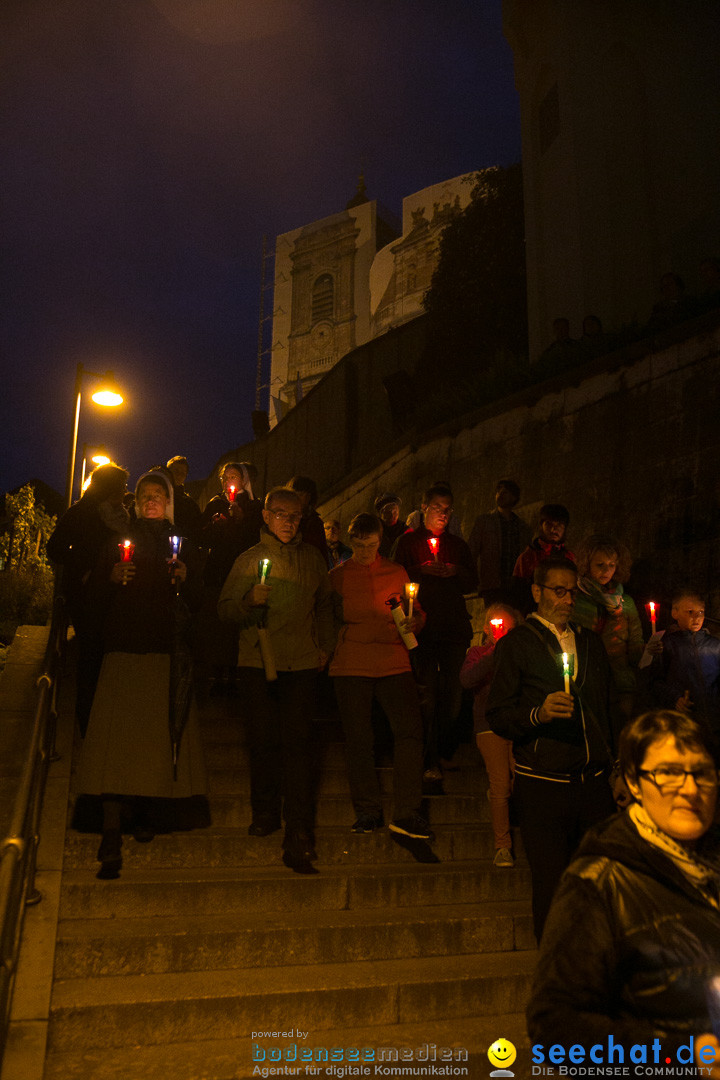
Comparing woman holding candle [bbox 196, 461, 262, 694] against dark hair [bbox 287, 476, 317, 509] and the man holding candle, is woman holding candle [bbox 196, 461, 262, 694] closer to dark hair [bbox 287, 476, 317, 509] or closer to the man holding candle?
dark hair [bbox 287, 476, 317, 509]

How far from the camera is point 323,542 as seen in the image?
7852mm

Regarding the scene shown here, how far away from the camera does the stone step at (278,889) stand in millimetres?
4434

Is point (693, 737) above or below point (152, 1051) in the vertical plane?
above

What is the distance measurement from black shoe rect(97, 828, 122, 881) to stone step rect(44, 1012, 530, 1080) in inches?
42.3

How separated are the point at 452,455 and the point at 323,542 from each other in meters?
6.42

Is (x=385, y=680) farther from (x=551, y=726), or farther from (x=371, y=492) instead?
(x=371, y=492)

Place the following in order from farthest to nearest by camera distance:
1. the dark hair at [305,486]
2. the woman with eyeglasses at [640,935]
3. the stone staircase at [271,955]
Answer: the dark hair at [305,486] → the stone staircase at [271,955] → the woman with eyeglasses at [640,935]

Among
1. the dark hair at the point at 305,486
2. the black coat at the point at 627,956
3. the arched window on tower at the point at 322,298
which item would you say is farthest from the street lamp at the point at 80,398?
the arched window on tower at the point at 322,298

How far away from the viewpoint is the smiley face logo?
3709 millimetres

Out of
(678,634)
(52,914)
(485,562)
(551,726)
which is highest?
(485,562)

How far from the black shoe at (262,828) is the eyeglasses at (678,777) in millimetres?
3479

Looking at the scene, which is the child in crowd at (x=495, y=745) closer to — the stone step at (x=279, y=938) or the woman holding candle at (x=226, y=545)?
the stone step at (x=279, y=938)

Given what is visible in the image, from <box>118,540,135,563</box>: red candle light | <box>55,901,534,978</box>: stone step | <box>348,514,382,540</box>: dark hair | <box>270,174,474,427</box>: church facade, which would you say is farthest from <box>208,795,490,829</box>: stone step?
<box>270,174,474,427</box>: church facade

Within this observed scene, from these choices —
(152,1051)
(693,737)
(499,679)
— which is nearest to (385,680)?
(499,679)
